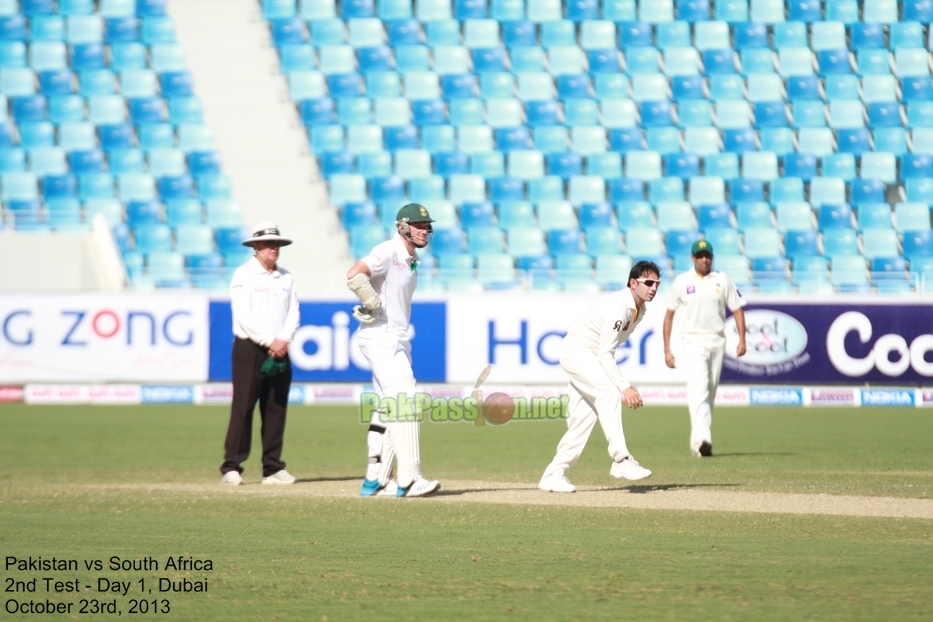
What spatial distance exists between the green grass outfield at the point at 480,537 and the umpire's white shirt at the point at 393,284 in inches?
56.0

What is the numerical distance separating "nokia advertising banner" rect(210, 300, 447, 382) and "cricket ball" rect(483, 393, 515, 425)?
290 centimetres

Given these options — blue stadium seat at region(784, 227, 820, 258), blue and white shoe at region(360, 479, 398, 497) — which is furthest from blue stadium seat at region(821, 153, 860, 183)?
blue and white shoe at region(360, 479, 398, 497)

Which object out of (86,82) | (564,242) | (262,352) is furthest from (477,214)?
(262,352)

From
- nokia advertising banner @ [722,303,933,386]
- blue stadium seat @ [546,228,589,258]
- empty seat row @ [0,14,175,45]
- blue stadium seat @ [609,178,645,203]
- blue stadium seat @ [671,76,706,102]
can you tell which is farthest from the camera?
empty seat row @ [0,14,175,45]

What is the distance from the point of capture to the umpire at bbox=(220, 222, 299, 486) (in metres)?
11.1

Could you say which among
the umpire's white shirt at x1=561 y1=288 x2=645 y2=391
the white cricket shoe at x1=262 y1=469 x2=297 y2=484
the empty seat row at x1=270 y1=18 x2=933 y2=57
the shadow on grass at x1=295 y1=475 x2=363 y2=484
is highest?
the empty seat row at x1=270 y1=18 x2=933 y2=57

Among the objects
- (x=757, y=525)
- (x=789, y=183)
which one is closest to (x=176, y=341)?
(x=789, y=183)

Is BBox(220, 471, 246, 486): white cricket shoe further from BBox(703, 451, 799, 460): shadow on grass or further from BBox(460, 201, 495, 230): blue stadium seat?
BBox(460, 201, 495, 230): blue stadium seat

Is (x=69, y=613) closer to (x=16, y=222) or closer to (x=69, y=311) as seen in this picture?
(x=69, y=311)

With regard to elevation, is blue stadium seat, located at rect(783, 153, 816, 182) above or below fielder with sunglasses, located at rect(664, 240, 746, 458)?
above

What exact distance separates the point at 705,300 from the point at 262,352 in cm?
521

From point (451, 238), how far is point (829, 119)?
10.4 meters

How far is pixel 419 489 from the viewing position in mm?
9734

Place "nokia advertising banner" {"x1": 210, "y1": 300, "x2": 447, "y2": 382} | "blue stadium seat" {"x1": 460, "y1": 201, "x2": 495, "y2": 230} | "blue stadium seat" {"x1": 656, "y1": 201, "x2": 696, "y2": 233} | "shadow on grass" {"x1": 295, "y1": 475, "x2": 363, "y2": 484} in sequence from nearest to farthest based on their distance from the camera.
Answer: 1. "shadow on grass" {"x1": 295, "y1": 475, "x2": 363, "y2": 484}
2. "nokia advertising banner" {"x1": 210, "y1": 300, "x2": 447, "y2": 382}
3. "blue stadium seat" {"x1": 460, "y1": 201, "x2": 495, "y2": 230}
4. "blue stadium seat" {"x1": 656, "y1": 201, "x2": 696, "y2": 233}
